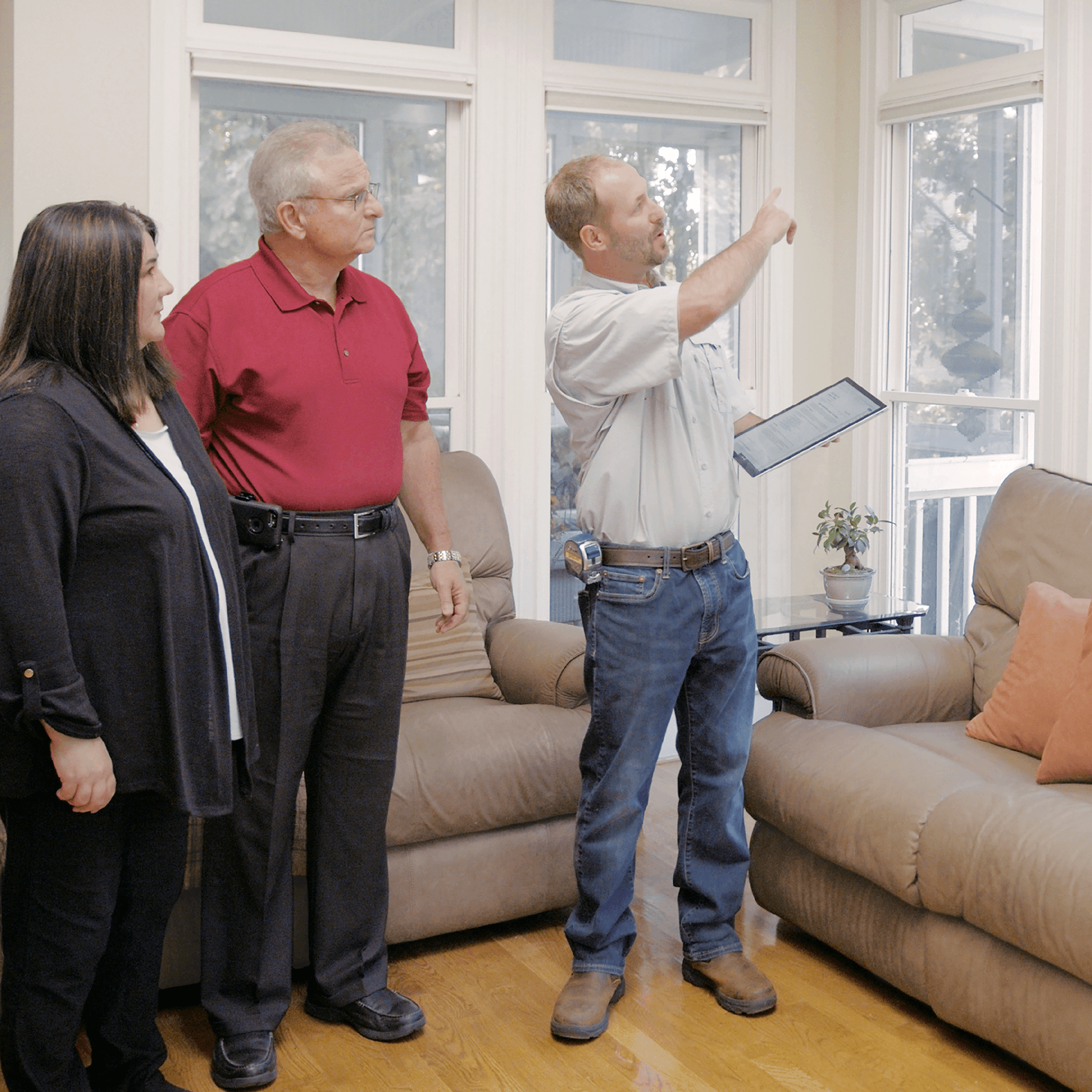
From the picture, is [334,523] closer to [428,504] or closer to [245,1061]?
[428,504]

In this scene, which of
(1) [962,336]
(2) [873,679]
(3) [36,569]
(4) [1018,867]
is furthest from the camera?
(1) [962,336]

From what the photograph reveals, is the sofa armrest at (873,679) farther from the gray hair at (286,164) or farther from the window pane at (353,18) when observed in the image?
the window pane at (353,18)

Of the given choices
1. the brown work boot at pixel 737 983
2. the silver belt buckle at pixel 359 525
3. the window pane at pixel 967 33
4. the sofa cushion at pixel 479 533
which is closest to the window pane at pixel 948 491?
the window pane at pixel 967 33

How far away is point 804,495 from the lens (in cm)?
414

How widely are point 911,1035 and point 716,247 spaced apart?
2.55 metres

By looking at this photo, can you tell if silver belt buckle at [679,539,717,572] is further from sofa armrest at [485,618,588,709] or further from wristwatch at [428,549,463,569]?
sofa armrest at [485,618,588,709]

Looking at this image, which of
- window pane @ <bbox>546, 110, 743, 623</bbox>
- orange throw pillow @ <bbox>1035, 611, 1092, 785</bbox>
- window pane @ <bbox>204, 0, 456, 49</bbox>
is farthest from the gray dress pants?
window pane @ <bbox>204, 0, 456, 49</bbox>

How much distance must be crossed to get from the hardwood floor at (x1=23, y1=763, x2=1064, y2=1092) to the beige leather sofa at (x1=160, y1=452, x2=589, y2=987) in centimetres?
10

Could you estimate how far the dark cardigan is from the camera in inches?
59.4

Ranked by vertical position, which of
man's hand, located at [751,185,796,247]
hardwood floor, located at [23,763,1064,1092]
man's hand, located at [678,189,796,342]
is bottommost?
hardwood floor, located at [23,763,1064,1092]

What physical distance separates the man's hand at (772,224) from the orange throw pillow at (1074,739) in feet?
3.11

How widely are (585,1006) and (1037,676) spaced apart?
3.57 ft

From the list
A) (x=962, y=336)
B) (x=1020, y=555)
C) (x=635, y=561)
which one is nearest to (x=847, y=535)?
(x=962, y=336)

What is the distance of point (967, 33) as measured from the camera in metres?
3.62
